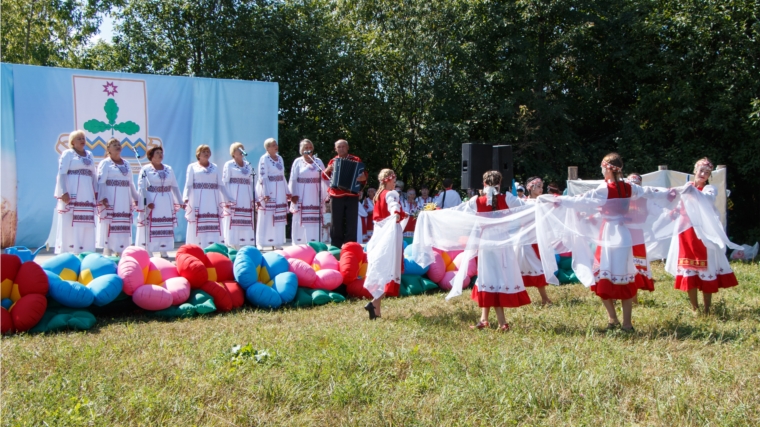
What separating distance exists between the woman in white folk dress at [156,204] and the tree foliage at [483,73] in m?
7.14

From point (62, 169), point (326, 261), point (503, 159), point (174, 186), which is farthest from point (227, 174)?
point (503, 159)

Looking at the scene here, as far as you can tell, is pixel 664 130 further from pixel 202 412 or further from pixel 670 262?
pixel 202 412

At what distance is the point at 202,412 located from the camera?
3.82 m

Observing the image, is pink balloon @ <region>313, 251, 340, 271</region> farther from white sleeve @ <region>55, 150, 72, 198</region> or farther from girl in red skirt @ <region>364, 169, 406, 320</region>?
white sleeve @ <region>55, 150, 72, 198</region>

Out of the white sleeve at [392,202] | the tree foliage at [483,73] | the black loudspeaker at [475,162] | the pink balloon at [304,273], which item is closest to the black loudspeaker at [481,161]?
the black loudspeaker at [475,162]

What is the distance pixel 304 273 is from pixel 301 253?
47cm

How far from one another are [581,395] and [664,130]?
13.4m

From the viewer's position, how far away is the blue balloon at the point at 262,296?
7.07 m

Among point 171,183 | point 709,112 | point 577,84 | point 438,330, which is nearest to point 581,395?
point 438,330

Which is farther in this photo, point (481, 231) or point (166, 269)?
point (166, 269)

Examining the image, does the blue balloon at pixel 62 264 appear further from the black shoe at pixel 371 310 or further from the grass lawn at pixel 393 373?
the black shoe at pixel 371 310

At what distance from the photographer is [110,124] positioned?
433 inches

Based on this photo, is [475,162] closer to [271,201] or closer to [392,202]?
[392,202]

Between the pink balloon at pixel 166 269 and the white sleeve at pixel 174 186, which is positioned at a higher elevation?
the white sleeve at pixel 174 186
